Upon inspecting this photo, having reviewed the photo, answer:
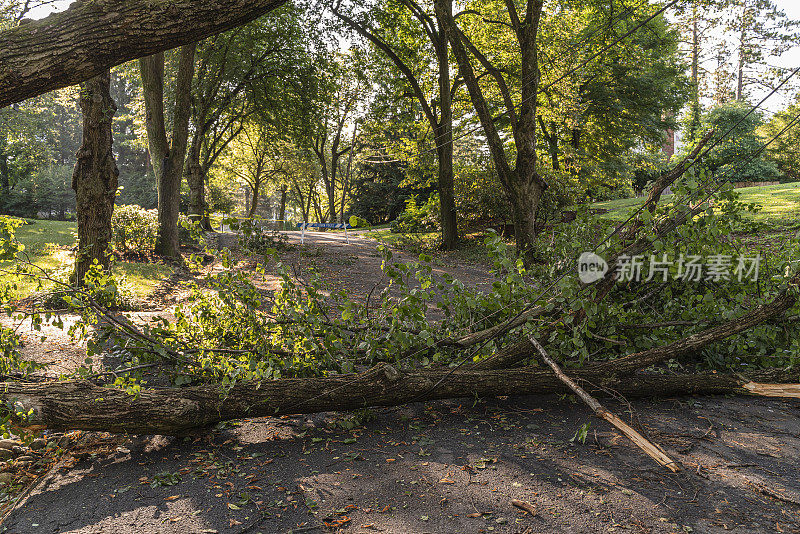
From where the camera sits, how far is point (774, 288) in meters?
4.57

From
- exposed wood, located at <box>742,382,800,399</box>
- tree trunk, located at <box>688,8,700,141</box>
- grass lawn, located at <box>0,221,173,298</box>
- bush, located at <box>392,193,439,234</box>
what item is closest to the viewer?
exposed wood, located at <box>742,382,800,399</box>

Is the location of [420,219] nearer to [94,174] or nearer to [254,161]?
[94,174]

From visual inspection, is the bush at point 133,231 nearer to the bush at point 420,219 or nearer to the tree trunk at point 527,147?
the tree trunk at point 527,147

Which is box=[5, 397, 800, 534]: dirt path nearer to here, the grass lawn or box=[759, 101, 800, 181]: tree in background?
the grass lawn

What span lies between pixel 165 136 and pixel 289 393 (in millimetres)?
10637

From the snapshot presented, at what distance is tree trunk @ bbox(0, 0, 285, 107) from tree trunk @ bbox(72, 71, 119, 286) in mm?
4265

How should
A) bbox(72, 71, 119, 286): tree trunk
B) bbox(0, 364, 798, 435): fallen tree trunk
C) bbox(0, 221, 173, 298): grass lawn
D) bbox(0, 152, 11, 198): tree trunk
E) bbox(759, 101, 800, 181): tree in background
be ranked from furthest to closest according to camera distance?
bbox(0, 152, 11, 198): tree trunk → bbox(759, 101, 800, 181): tree in background → bbox(0, 221, 173, 298): grass lawn → bbox(72, 71, 119, 286): tree trunk → bbox(0, 364, 798, 435): fallen tree trunk

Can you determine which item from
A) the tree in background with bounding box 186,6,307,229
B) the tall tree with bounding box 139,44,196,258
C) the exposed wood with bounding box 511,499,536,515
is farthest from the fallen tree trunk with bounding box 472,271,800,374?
the tree in background with bounding box 186,6,307,229

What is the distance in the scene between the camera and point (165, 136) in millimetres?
11836

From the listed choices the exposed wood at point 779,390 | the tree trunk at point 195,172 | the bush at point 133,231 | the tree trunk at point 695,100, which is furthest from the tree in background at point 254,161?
the exposed wood at point 779,390

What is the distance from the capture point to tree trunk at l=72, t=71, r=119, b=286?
686 cm

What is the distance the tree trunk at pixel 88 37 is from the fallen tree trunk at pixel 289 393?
1845mm

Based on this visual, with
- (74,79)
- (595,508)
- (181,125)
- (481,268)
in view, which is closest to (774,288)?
(595,508)

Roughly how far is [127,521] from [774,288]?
17.7 ft
